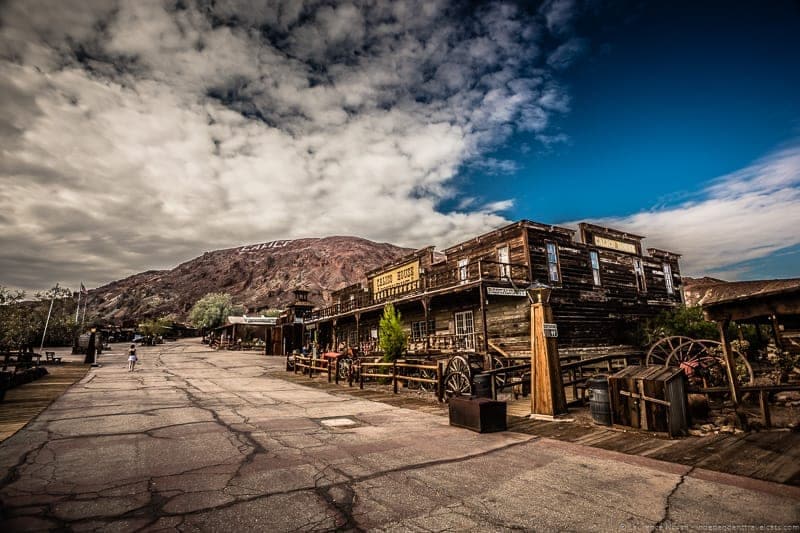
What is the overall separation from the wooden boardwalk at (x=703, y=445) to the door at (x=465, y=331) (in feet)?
34.9

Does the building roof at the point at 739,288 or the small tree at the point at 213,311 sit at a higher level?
the small tree at the point at 213,311

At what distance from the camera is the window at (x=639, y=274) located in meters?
22.9

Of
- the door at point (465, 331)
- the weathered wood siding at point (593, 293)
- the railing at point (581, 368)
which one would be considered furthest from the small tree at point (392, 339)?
the weathered wood siding at point (593, 293)

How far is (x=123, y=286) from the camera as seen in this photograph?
171 m

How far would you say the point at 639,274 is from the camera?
23.1 metres

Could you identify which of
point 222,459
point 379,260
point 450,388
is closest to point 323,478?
point 222,459

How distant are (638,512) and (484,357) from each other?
32.4ft

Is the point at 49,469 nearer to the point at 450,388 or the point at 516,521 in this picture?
the point at 516,521

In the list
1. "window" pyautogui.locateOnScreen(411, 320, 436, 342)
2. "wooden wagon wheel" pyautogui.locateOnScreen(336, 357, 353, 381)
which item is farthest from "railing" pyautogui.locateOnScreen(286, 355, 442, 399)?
"window" pyautogui.locateOnScreen(411, 320, 436, 342)

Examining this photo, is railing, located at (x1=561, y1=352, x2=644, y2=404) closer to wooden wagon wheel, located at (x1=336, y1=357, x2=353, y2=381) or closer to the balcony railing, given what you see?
the balcony railing

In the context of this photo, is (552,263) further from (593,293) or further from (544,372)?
(544,372)

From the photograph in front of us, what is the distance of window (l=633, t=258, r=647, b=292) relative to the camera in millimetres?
22859

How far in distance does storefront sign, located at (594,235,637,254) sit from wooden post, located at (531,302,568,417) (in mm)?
15284

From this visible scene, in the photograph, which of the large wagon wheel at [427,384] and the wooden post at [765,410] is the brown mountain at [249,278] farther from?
the wooden post at [765,410]
